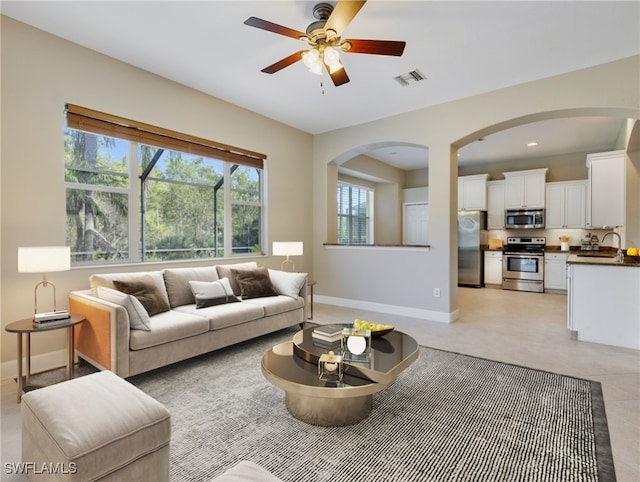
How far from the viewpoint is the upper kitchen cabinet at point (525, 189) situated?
7.02 m

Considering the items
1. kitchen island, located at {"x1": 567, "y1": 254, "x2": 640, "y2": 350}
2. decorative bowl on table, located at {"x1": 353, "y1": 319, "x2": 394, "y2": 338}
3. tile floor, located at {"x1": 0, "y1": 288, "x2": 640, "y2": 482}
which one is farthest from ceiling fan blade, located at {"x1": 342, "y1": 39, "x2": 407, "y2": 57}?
kitchen island, located at {"x1": 567, "y1": 254, "x2": 640, "y2": 350}

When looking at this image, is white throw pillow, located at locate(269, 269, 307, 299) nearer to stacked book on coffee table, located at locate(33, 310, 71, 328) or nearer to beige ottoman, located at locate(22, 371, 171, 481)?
stacked book on coffee table, located at locate(33, 310, 71, 328)

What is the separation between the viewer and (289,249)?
4.46 metres

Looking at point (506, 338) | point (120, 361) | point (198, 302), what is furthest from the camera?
point (506, 338)

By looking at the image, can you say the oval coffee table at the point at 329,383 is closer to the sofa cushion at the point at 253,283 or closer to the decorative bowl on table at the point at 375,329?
the decorative bowl on table at the point at 375,329

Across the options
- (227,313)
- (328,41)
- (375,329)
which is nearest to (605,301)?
(375,329)

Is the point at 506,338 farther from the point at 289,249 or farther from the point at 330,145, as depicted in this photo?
the point at 330,145

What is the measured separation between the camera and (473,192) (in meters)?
7.70

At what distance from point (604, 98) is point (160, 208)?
16.2 ft

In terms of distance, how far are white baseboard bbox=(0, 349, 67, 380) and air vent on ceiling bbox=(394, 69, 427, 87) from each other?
4406 millimetres

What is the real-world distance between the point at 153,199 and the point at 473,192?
6.74 meters

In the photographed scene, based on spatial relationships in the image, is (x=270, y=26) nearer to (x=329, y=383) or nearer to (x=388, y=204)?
(x=329, y=383)

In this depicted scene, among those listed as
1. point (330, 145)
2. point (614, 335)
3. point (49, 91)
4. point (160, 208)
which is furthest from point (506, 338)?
point (49, 91)

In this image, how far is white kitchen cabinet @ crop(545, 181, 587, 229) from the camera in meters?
6.68
